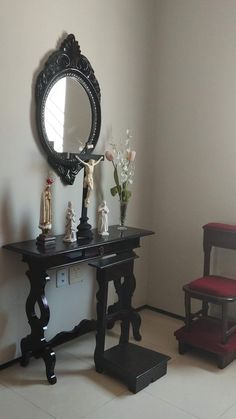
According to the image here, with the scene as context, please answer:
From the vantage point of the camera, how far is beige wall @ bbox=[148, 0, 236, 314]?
3.02 metres

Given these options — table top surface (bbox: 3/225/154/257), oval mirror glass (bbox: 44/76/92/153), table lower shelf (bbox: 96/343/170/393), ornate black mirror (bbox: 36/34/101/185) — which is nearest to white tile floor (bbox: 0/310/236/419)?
table lower shelf (bbox: 96/343/170/393)

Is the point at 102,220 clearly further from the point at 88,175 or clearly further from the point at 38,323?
the point at 38,323

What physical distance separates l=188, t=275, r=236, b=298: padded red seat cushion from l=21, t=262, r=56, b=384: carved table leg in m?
1.00

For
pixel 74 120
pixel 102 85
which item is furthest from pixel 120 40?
pixel 74 120

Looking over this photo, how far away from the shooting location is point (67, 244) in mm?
2494

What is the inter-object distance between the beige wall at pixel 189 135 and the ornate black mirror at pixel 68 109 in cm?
74

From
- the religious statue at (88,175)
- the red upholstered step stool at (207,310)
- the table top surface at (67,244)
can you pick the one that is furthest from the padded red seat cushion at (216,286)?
the religious statue at (88,175)

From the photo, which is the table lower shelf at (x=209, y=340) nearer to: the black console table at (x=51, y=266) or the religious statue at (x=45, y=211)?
the black console table at (x=51, y=266)

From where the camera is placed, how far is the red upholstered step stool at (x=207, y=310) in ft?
8.67

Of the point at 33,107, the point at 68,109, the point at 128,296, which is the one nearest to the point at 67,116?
the point at 68,109

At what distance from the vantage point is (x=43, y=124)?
254 centimetres

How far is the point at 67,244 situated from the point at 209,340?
1.14 metres

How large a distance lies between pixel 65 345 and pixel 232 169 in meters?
1.75

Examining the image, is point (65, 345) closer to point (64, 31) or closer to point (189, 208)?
point (189, 208)
